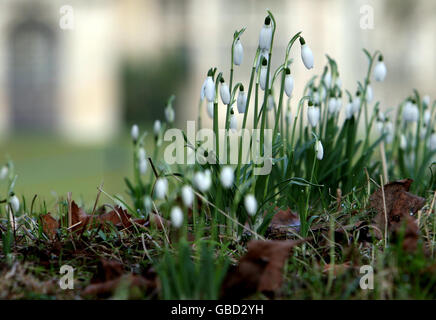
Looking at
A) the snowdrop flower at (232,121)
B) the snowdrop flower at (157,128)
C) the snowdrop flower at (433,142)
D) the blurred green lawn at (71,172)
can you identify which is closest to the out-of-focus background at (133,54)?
the blurred green lawn at (71,172)

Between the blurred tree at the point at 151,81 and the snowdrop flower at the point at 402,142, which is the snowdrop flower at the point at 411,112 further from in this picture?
the blurred tree at the point at 151,81

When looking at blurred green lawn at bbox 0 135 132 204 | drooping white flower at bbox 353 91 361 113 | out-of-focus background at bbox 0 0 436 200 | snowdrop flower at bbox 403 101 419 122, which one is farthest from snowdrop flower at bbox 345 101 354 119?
out-of-focus background at bbox 0 0 436 200

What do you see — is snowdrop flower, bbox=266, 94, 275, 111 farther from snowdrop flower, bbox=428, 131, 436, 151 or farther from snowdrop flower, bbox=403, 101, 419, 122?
snowdrop flower, bbox=428, 131, 436, 151

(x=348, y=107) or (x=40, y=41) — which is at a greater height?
(x=40, y=41)

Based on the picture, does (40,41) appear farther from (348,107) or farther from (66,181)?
(348,107)

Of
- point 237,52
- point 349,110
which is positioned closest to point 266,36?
point 237,52

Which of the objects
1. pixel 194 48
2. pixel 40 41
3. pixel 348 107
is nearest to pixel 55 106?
pixel 40 41

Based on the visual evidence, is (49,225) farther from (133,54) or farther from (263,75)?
(133,54)
